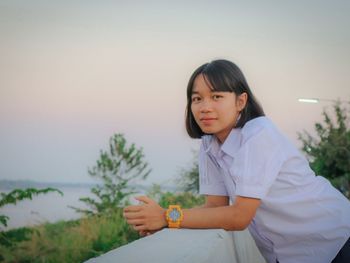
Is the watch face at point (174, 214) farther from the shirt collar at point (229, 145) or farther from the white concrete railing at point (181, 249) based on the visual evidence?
the shirt collar at point (229, 145)

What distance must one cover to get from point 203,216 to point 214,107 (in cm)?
42

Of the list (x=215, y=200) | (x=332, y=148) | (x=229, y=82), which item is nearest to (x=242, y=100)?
(x=229, y=82)

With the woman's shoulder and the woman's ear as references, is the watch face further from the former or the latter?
the woman's ear

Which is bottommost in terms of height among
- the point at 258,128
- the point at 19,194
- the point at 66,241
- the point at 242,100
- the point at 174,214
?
the point at 66,241

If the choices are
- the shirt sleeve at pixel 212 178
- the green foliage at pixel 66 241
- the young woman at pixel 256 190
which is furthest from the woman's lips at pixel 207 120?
the green foliage at pixel 66 241

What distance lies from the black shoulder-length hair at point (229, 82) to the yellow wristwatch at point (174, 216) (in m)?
0.43

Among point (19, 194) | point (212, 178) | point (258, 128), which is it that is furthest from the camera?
point (19, 194)

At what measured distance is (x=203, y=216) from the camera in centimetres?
182

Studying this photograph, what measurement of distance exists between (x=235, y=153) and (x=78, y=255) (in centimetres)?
307

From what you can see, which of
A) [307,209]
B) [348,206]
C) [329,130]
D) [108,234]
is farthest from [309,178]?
[329,130]

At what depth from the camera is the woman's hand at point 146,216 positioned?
181cm

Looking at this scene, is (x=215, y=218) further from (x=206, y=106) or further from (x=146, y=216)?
(x=206, y=106)

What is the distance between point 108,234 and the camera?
5137 millimetres

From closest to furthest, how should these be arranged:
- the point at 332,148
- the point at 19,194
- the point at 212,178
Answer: the point at 212,178, the point at 19,194, the point at 332,148
